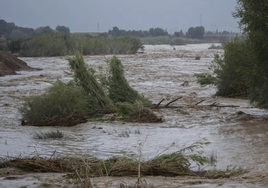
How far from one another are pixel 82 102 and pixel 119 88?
197 centimetres

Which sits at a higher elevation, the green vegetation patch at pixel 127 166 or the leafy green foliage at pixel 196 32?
the leafy green foliage at pixel 196 32

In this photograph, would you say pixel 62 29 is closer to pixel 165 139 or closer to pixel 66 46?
pixel 66 46

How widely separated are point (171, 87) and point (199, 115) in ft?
26.1

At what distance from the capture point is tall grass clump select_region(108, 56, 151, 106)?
15559mm

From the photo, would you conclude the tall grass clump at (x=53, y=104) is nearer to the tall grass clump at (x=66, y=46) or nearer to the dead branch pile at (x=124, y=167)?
the dead branch pile at (x=124, y=167)

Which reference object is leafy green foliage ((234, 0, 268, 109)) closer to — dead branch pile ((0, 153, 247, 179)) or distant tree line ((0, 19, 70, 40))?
dead branch pile ((0, 153, 247, 179))

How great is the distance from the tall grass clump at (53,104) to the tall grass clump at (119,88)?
1.76 m

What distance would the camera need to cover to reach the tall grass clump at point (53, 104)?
1338cm

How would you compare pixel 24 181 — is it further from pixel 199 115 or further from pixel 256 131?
pixel 199 115

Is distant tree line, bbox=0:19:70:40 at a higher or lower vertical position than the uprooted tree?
A: higher

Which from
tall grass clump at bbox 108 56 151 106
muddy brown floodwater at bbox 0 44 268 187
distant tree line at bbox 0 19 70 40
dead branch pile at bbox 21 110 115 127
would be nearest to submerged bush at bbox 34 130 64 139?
muddy brown floodwater at bbox 0 44 268 187

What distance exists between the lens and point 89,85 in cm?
1495

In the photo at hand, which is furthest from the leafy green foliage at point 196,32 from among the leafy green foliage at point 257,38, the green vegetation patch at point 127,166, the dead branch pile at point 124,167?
the dead branch pile at point 124,167

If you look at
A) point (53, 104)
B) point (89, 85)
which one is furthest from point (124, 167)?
point (89, 85)
